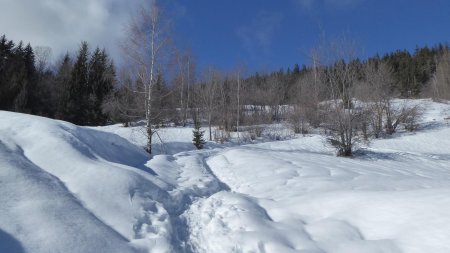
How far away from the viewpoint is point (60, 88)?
35.0m

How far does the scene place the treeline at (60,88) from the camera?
29.6 meters

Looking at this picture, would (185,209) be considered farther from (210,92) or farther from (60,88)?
(60,88)

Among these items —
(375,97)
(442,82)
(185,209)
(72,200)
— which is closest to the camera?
(72,200)

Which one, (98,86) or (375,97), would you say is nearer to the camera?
(375,97)

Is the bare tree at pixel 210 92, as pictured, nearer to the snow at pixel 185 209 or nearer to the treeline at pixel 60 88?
the treeline at pixel 60 88

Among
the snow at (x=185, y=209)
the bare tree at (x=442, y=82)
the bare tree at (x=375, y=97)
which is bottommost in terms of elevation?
the snow at (x=185, y=209)

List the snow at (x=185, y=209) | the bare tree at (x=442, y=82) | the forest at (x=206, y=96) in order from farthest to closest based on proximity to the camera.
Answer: the bare tree at (x=442, y=82) → the forest at (x=206, y=96) → the snow at (x=185, y=209)

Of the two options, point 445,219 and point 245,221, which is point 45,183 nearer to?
point 245,221

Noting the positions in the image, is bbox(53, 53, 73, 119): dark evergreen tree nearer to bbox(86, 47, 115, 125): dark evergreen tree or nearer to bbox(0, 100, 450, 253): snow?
bbox(86, 47, 115, 125): dark evergreen tree

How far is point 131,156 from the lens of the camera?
36.5 ft

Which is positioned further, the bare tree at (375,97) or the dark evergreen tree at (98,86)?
the dark evergreen tree at (98,86)

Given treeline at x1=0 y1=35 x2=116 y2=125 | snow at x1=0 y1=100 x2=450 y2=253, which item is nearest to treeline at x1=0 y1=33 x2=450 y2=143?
treeline at x1=0 y1=35 x2=116 y2=125

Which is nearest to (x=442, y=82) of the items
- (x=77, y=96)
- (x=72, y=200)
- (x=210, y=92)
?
(x=210, y=92)

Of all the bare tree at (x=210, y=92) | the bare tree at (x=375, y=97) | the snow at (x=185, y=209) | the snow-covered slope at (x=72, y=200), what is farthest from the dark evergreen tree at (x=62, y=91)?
the bare tree at (x=375, y=97)
